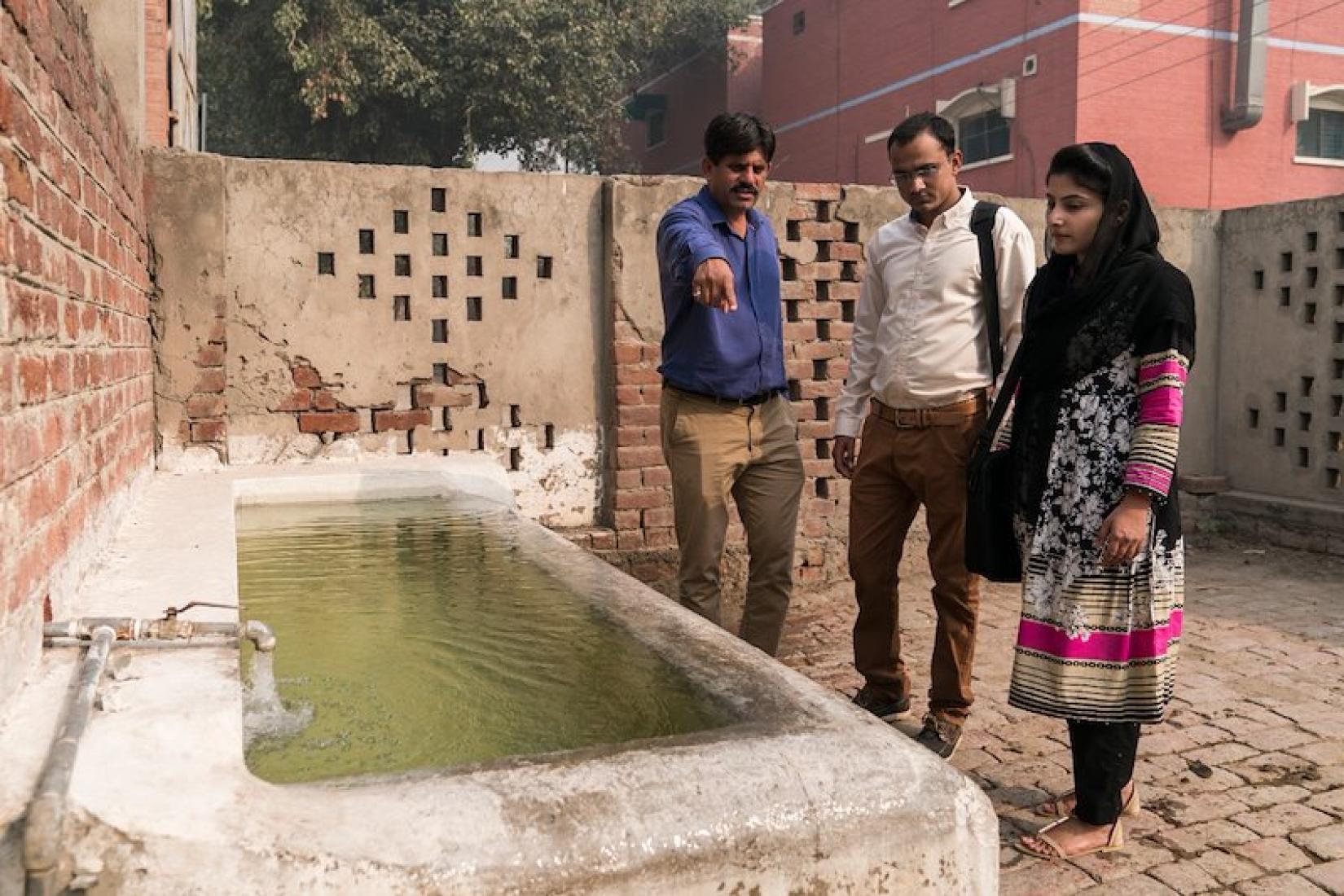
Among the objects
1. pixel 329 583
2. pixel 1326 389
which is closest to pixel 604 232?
pixel 329 583

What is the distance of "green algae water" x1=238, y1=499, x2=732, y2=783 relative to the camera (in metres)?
2.00

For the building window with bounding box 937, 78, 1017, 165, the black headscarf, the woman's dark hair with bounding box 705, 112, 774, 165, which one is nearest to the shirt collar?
the woman's dark hair with bounding box 705, 112, 774, 165

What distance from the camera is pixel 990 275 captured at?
3273mm

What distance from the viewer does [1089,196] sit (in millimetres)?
2586

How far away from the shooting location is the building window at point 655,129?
2744cm

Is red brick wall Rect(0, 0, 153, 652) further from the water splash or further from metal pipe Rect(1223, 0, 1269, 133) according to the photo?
metal pipe Rect(1223, 0, 1269, 133)

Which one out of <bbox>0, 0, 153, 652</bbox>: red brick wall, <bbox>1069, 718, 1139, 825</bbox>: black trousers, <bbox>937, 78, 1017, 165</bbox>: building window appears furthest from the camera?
<bbox>937, 78, 1017, 165</bbox>: building window

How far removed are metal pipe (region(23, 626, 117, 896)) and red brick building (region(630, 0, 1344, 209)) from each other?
16.6 metres

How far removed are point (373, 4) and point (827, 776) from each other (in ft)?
66.7

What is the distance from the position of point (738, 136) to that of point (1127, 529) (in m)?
1.56

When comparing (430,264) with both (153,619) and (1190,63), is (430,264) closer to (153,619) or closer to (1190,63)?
(153,619)

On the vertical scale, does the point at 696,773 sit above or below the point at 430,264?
below

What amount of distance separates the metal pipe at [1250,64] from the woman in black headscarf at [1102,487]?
1632cm

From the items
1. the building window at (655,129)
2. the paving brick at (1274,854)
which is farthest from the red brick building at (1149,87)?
the paving brick at (1274,854)
